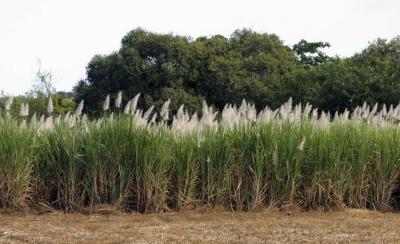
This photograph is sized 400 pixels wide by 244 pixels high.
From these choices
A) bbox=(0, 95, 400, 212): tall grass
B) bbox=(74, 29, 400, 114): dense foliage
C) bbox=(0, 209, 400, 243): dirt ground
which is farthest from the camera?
bbox=(74, 29, 400, 114): dense foliage

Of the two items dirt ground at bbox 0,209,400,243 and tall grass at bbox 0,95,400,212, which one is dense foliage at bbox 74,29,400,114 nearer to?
tall grass at bbox 0,95,400,212

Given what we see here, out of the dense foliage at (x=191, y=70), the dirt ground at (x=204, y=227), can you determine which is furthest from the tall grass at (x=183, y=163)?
the dense foliage at (x=191, y=70)

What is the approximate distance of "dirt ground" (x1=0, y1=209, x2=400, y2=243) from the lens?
631cm

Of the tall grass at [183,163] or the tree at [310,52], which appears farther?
the tree at [310,52]

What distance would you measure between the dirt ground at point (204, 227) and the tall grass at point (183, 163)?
0.28 m

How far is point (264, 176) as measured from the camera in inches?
330

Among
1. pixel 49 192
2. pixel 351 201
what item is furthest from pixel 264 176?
pixel 49 192

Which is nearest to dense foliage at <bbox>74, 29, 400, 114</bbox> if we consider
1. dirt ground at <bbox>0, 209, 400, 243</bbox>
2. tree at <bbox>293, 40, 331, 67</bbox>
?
tree at <bbox>293, 40, 331, 67</bbox>

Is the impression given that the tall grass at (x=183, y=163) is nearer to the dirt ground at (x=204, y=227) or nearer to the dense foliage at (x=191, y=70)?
the dirt ground at (x=204, y=227)

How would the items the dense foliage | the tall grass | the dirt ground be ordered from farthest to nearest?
the dense foliage
the tall grass
the dirt ground

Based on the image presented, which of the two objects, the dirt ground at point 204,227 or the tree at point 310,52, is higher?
the tree at point 310,52

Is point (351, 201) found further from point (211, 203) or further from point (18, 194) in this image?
point (18, 194)

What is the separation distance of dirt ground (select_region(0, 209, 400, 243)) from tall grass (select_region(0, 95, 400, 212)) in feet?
0.91

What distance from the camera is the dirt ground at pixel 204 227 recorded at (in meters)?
6.31
